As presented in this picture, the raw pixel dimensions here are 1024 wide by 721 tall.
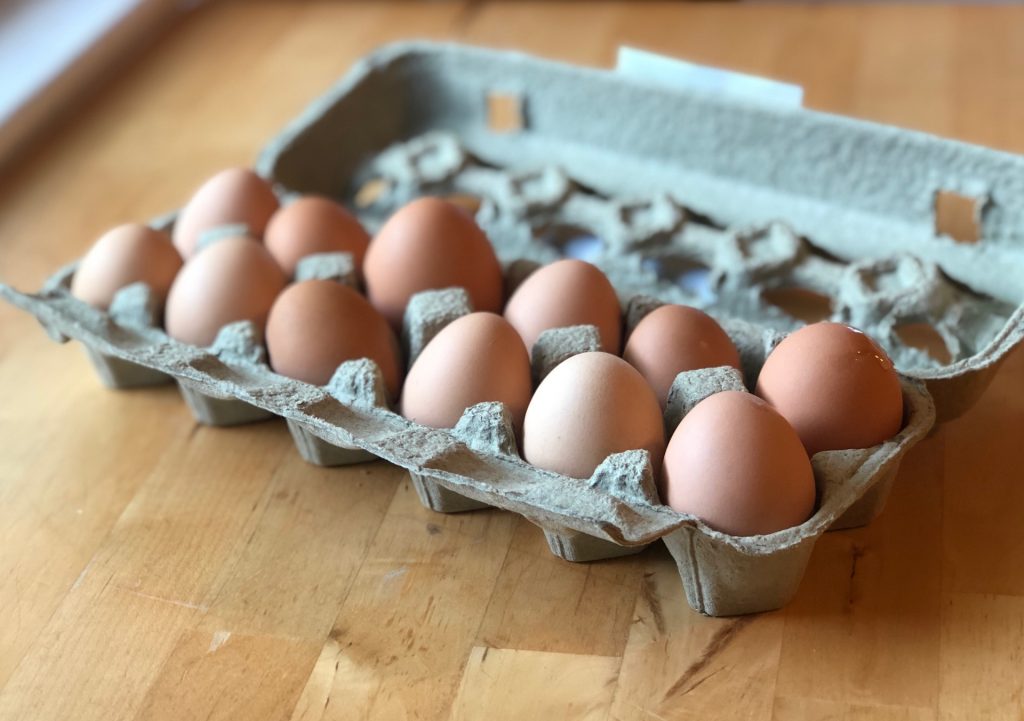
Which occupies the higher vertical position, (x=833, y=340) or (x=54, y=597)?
(x=833, y=340)

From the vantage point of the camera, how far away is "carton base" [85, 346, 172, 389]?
116 cm

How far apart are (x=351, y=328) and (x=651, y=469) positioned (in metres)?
0.31

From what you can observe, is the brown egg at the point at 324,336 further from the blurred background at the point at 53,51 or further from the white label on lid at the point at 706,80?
the blurred background at the point at 53,51

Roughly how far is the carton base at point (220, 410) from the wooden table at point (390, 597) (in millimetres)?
12

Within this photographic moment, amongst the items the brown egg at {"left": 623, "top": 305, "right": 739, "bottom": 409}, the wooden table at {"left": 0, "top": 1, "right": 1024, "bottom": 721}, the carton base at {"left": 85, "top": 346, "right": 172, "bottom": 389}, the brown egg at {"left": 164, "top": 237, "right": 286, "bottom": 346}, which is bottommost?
the wooden table at {"left": 0, "top": 1, "right": 1024, "bottom": 721}

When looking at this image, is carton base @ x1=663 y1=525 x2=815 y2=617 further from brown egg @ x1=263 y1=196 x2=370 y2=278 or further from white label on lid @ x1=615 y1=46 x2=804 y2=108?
white label on lid @ x1=615 y1=46 x2=804 y2=108

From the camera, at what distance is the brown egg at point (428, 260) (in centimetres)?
109

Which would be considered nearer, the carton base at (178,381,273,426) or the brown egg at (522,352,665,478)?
the brown egg at (522,352,665,478)

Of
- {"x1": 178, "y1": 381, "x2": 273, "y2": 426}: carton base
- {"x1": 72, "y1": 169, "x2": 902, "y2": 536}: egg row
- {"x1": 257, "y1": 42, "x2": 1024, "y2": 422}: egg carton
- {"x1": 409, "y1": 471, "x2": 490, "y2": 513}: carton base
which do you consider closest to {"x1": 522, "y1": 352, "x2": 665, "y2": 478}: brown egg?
{"x1": 72, "y1": 169, "x2": 902, "y2": 536}: egg row

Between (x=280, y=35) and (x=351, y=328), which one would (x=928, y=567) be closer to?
(x=351, y=328)

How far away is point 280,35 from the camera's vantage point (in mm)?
1866

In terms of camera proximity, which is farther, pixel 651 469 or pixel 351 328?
pixel 351 328

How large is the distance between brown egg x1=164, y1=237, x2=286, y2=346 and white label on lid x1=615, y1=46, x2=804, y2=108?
0.49 m

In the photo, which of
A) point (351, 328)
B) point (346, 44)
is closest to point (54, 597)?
point (351, 328)
